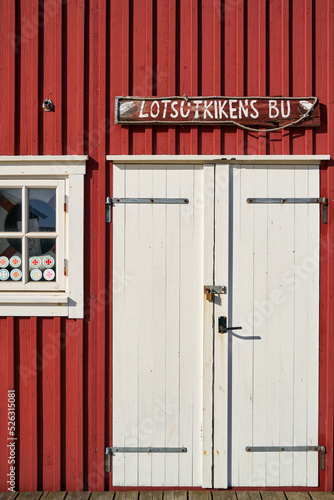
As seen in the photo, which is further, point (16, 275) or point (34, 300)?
point (16, 275)

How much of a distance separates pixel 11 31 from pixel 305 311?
3337mm

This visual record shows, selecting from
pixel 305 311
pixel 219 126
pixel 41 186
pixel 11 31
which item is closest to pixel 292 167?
pixel 219 126

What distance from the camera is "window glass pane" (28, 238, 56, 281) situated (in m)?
3.57

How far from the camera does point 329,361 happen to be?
11.5ft

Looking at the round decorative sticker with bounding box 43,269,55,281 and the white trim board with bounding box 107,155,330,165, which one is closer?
the white trim board with bounding box 107,155,330,165

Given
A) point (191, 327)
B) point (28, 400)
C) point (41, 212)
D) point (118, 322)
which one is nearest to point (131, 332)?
point (118, 322)

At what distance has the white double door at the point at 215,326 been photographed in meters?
3.50

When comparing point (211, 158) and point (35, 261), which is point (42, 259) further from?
point (211, 158)

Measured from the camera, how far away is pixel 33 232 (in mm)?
3572

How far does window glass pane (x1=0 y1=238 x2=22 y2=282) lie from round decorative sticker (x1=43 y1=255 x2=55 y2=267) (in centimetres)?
21

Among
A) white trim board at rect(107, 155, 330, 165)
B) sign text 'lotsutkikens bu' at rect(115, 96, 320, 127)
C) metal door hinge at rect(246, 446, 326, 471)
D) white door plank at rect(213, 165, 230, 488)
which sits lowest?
metal door hinge at rect(246, 446, 326, 471)

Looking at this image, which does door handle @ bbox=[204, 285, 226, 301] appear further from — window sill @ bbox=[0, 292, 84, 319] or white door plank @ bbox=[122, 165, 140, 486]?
window sill @ bbox=[0, 292, 84, 319]

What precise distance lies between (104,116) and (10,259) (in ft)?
4.66

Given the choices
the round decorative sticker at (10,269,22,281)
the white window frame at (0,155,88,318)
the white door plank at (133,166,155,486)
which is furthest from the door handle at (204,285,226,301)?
the round decorative sticker at (10,269,22,281)
